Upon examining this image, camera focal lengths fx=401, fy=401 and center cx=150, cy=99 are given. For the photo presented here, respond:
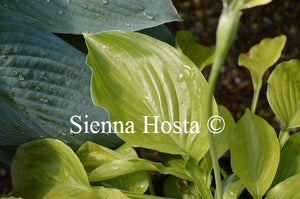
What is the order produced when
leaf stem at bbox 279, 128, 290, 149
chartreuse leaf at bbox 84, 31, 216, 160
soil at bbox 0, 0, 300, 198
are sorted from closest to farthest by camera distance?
chartreuse leaf at bbox 84, 31, 216, 160 → leaf stem at bbox 279, 128, 290, 149 → soil at bbox 0, 0, 300, 198

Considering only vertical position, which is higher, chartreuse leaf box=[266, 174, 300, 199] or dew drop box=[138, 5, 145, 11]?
dew drop box=[138, 5, 145, 11]

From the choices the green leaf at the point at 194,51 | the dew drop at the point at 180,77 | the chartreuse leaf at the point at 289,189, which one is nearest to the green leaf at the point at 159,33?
the green leaf at the point at 194,51

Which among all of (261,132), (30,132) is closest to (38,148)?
(30,132)

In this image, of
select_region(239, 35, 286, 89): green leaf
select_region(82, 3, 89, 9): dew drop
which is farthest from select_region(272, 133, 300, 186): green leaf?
select_region(82, 3, 89, 9): dew drop

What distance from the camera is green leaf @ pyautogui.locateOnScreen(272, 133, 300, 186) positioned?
55cm

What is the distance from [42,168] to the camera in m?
0.54

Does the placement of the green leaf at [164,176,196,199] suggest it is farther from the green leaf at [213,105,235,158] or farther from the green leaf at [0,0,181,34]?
the green leaf at [0,0,181,34]

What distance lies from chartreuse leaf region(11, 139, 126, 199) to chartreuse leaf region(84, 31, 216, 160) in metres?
0.09

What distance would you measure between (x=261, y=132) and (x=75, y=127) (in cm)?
24

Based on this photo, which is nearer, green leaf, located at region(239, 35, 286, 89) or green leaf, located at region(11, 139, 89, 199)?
green leaf, located at region(11, 139, 89, 199)

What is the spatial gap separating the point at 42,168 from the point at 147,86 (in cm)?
19

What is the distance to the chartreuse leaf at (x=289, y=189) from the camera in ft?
1.57

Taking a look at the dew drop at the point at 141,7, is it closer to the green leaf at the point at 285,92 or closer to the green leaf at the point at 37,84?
the green leaf at the point at 37,84

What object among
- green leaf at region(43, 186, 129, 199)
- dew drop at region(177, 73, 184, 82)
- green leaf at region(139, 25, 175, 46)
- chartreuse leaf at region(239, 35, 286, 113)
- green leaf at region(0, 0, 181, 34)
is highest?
green leaf at region(0, 0, 181, 34)
